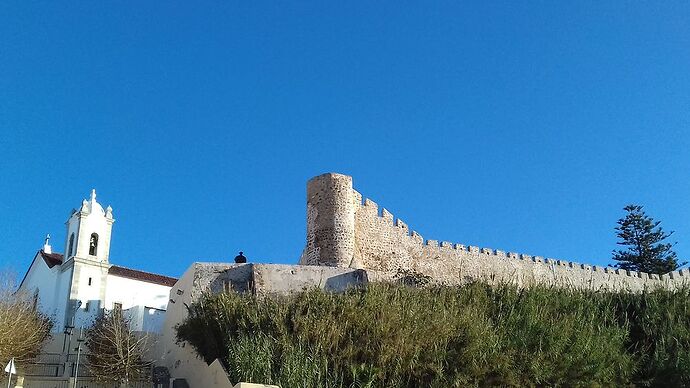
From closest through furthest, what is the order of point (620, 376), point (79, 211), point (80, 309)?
point (620, 376) < point (80, 309) < point (79, 211)

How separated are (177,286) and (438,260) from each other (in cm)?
991

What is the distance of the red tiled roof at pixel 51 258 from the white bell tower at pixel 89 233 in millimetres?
1113

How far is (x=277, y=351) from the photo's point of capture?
13.0 metres

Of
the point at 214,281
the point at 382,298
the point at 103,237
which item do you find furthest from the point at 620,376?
the point at 103,237

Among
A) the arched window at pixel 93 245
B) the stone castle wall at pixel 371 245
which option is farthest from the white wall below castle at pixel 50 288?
the stone castle wall at pixel 371 245

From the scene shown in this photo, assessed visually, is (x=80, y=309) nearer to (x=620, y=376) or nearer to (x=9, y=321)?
(x=9, y=321)

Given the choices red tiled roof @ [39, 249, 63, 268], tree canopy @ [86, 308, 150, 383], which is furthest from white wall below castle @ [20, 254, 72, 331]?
tree canopy @ [86, 308, 150, 383]

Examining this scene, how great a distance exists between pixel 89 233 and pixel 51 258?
9.34ft

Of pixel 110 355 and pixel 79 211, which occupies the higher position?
pixel 79 211

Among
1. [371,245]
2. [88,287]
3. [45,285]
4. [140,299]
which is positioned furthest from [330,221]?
[45,285]

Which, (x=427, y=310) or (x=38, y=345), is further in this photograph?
(x=38, y=345)

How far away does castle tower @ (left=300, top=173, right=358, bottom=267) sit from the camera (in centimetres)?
A: 2412

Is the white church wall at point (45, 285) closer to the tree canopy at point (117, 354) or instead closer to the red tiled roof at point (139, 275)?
the red tiled roof at point (139, 275)

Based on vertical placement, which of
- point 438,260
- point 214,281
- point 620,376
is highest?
point 438,260
